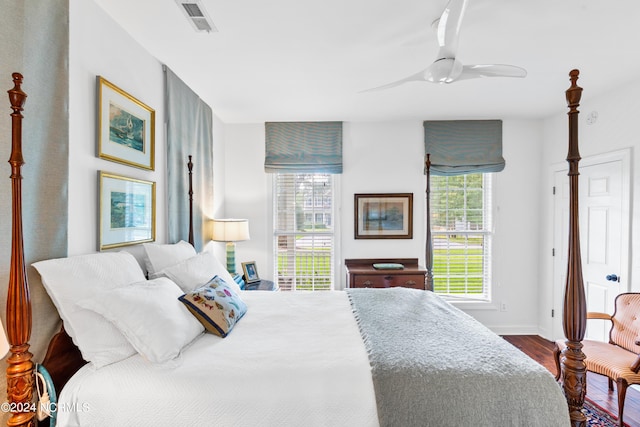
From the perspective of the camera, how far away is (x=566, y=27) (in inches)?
80.6

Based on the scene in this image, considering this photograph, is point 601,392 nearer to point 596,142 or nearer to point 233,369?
point 596,142

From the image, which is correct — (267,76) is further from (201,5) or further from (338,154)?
(338,154)

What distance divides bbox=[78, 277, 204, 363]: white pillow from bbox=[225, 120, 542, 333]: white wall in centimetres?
258

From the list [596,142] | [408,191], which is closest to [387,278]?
[408,191]

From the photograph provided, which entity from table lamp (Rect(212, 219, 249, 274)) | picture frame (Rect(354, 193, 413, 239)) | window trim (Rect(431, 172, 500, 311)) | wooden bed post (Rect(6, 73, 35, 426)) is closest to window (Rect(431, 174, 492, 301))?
window trim (Rect(431, 172, 500, 311))

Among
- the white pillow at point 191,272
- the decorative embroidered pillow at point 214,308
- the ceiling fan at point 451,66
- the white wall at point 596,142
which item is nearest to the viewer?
the ceiling fan at point 451,66

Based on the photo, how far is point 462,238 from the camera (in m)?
4.14

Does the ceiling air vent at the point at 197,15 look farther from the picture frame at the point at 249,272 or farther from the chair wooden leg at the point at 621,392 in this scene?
the chair wooden leg at the point at 621,392

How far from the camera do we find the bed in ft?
4.20

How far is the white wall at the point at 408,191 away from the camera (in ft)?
13.3

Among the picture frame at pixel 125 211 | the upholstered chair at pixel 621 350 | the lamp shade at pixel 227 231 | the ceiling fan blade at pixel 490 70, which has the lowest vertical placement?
the upholstered chair at pixel 621 350

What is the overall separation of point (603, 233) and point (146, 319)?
393 cm

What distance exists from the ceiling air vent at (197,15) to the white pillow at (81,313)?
145 cm

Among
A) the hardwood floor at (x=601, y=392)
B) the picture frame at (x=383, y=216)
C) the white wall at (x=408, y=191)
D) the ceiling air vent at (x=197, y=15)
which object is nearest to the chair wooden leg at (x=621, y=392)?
the hardwood floor at (x=601, y=392)
